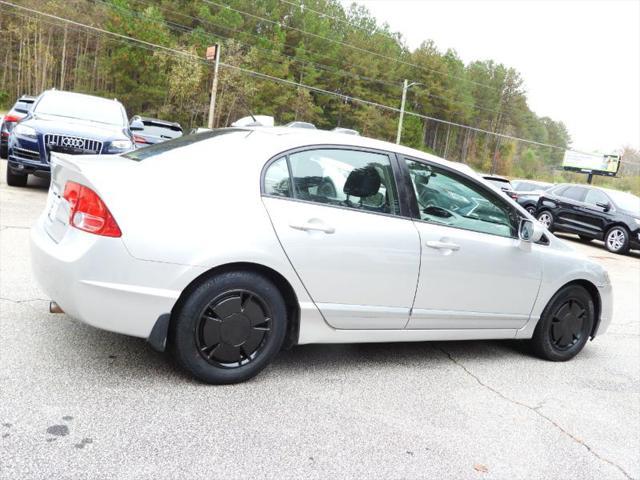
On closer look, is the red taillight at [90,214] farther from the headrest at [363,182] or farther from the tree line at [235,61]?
the tree line at [235,61]

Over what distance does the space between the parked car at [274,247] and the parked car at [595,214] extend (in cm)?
1170

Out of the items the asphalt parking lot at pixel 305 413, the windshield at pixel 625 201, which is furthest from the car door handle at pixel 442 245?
the windshield at pixel 625 201

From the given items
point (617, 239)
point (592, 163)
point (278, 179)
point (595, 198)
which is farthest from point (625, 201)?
point (592, 163)

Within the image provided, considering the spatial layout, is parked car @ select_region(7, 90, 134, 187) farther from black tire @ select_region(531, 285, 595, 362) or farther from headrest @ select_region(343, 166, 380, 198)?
black tire @ select_region(531, 285, 595, 362)

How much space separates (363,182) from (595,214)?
44.3 ft

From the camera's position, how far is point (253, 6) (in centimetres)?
5819

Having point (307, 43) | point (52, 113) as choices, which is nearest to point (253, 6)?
point (307, 43)

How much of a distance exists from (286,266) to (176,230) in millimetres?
639

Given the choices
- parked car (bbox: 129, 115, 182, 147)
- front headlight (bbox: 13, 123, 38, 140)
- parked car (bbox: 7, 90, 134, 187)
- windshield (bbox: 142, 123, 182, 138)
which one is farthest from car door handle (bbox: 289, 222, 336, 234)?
windshield (bbox: 142, 123, 182, 138)

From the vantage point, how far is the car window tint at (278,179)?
327 centimetres

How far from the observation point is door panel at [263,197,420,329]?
3.24 metres

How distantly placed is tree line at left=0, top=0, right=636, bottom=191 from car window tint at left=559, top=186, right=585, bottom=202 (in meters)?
31.6

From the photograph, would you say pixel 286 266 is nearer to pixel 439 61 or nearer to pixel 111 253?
pixel 111 253

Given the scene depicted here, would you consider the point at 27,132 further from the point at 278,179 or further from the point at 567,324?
the point at 567,324
